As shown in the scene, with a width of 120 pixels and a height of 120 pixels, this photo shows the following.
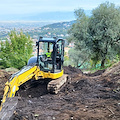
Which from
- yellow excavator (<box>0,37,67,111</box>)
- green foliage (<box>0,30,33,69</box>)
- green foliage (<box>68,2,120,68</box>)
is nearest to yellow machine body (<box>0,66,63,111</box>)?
yellow excavator (<box>0,37,67,111</box>)

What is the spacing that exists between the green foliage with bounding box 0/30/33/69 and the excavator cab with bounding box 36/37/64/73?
1227cm

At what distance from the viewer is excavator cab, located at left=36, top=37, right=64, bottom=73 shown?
28.3ft

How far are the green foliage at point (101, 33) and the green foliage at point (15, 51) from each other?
6.67 metres

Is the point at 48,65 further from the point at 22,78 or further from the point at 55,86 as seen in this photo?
the point at 22,78

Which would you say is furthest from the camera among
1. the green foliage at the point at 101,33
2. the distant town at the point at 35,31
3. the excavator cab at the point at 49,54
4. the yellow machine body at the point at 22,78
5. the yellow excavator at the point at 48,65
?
the distant town at the point at 35,31

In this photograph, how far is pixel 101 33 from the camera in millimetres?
17812

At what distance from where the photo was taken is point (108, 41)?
18219 mm

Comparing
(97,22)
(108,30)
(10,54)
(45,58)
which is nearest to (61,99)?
(45,58)

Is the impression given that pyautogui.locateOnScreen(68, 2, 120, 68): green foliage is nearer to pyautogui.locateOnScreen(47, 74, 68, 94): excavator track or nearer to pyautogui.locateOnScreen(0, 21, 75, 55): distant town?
pyautogui.locateOnScreen(0, 21, 75, 55): distant town

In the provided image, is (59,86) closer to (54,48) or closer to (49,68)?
(49,68)

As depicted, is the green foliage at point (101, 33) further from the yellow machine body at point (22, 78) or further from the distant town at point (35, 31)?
the yellow machine body at point (22, 78)

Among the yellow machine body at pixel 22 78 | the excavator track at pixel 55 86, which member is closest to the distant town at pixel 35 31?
the excavator track at pixel 55 86

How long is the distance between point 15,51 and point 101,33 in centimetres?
1165

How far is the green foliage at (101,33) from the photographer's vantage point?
17750 millimetres
